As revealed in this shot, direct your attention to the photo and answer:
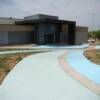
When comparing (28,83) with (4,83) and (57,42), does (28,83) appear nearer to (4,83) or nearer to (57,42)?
(4,83)

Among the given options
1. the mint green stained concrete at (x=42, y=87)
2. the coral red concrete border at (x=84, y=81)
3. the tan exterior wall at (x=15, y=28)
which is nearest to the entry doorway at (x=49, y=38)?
the tan exterior wall at (x=15, y=28)

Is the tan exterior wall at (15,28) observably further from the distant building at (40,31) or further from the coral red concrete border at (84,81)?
the coral red concrete border at (84,81)

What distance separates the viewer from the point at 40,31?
46500 millimetres

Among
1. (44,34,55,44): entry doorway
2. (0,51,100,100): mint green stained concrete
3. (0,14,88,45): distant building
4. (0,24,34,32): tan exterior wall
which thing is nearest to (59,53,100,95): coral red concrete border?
(0,51,100,100): mint green stained concrete

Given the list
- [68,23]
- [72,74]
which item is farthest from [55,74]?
[68,23]

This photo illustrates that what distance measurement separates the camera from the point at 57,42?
2023 inches

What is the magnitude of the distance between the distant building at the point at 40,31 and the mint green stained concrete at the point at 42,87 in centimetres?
2412

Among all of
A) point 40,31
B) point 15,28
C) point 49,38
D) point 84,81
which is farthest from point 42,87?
point 49,38

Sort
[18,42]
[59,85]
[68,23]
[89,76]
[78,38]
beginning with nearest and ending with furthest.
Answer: [59,85], [89,76], [18,42], [68,23], [78,38]

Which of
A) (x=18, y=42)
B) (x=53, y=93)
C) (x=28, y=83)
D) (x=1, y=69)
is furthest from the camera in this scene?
(x=18, y=42)

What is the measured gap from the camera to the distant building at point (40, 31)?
140 feet

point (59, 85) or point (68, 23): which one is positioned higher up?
point (68, 23)

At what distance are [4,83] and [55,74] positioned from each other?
12.6 ft

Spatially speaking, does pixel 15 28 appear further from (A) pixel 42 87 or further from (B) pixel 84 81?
(A) pixel 42 87
